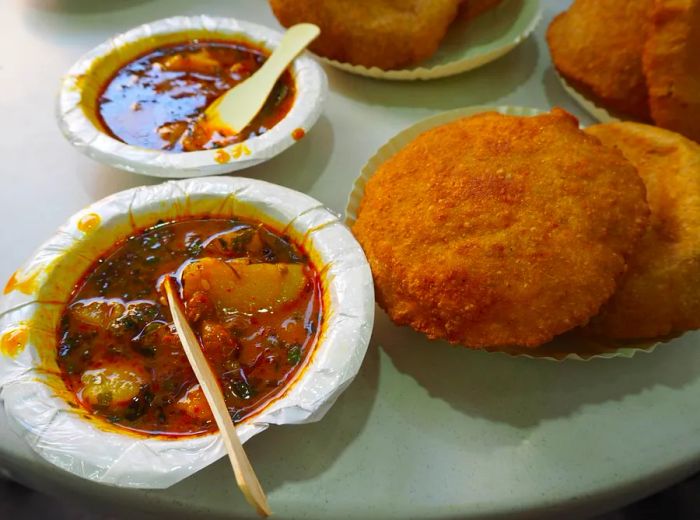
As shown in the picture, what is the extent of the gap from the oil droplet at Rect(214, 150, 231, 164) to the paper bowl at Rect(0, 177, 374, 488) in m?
0.12

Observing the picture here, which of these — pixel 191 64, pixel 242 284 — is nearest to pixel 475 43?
pixel 191 64

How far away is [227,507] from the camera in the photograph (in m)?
1.15

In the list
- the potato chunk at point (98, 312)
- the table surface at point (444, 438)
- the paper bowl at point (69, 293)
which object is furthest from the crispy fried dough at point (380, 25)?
the potato chunk at point (98, 312)

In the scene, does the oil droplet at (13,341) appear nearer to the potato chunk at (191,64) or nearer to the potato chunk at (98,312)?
the potato chunk at (98,312)

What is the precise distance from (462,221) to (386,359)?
0.38 metres

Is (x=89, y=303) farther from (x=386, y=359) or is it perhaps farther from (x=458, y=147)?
(x=458, y=147)

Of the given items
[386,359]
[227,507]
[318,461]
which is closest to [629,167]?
[386,359]

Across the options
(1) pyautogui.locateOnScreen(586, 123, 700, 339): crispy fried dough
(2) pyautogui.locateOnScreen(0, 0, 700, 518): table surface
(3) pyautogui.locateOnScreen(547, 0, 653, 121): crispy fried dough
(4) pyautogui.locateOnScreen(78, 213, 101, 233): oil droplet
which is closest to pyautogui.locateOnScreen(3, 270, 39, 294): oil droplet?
(4) pyautogui.locateOnScreen(78, 213, 101, 233): oil droplet

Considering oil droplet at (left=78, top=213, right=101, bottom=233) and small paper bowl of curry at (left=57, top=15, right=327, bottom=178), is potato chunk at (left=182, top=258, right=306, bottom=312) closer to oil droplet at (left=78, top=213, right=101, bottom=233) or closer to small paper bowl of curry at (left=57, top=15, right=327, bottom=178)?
oil droplet at (left=78, top=213, right=101, bottom=233)

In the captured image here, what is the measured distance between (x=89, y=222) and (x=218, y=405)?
0.62 metres

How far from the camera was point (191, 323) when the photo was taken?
1298mm

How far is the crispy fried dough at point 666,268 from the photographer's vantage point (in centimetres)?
136

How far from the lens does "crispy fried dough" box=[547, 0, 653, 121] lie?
1846mm

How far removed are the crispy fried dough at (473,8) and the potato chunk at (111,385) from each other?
70.1 inches
